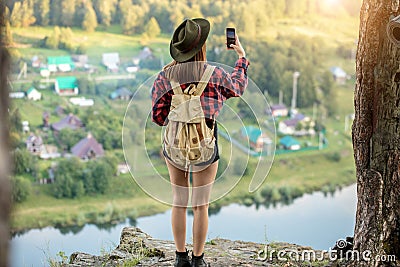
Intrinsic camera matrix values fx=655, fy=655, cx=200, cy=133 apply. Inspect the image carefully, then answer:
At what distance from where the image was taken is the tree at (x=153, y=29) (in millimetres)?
5551

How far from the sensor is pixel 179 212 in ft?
6.37

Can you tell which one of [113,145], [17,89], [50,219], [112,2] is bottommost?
[50,219]

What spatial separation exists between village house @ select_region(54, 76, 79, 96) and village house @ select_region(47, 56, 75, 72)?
0.08m

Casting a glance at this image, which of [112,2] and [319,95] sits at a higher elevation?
[112,2]

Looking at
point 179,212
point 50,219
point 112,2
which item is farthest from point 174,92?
point 112,2

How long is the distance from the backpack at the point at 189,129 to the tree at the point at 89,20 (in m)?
3.87

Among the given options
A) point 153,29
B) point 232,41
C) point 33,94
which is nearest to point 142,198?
point 33,94

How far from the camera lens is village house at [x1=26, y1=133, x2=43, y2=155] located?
17.1 feet

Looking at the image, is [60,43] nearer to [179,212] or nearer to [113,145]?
[113,145]

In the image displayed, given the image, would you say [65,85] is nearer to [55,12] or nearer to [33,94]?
[33,94]

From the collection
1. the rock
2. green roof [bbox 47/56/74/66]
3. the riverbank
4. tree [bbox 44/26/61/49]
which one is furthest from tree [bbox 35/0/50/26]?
the rock

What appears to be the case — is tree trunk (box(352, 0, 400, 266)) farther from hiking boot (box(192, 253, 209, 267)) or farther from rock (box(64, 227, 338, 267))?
hiking boot (box(192, 253, 209, 267))

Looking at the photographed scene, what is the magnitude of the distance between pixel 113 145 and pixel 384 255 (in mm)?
3655

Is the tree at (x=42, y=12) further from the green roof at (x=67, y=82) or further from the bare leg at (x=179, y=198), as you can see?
the bare leg at (x=179, y=198)
